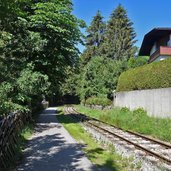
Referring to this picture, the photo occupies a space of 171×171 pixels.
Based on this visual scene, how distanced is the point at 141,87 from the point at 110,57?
4746 centimetres

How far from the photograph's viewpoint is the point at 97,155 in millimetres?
13023

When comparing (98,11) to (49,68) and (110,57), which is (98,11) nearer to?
(110,57)

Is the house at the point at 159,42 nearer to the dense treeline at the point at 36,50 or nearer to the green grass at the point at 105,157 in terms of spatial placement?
the dense treeline at the point at 36,50

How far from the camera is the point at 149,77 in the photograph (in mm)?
28234

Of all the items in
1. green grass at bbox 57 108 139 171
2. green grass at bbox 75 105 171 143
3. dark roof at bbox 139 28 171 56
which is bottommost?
green grass at bbox 57 108 139 171

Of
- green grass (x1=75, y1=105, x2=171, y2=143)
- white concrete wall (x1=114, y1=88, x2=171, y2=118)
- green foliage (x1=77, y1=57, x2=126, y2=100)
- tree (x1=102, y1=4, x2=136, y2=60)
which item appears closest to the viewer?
green grass (x1=75, y1=105, x2=171, y2=143)

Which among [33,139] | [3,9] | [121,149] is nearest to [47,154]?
[121,149]

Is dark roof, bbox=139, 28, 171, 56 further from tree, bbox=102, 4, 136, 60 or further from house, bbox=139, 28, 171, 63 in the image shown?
tree, bbox=102, 4, 136, 60

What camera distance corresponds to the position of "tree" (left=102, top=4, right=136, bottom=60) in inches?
2996

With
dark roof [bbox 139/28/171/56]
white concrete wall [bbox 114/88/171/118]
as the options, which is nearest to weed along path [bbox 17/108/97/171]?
white concrete wall [bbox 114/88/171/118]

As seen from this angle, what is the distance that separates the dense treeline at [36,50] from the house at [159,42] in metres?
14.6

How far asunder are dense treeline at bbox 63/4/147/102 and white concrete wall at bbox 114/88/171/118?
1896 centimetres

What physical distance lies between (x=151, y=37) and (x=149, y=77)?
1651 centimetres

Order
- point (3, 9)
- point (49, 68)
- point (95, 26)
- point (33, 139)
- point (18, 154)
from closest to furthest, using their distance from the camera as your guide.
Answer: point (3, 9)
point (18, 154)
point (33, 139)
point (49, 68)
point (95, 26)
